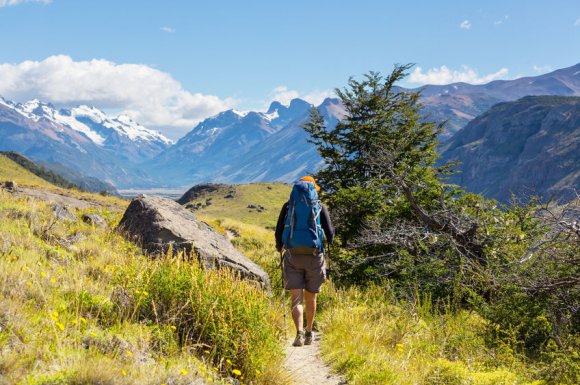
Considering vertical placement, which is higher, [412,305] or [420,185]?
[420,185]

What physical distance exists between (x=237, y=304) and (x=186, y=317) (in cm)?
65

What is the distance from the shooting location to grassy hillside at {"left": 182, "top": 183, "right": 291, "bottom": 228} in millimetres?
125688

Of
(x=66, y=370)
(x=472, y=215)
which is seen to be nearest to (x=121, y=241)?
(x=66, y=370)

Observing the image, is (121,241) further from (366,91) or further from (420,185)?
(366,91)

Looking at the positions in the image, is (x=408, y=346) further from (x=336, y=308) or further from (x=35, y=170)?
(x=35, y=170)

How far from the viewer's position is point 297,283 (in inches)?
269

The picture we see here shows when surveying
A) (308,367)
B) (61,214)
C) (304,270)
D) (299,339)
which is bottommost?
(308,367)

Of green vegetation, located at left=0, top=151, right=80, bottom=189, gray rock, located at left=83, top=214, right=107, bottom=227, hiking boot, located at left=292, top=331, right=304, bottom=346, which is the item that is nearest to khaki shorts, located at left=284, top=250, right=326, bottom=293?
hiking boot, located at left=292, top=331, right=304, bottom=346

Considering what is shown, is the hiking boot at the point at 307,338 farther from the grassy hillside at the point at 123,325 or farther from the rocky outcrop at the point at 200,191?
the rocky outcrop at the point at 200,191

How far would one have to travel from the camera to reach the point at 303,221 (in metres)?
6.61

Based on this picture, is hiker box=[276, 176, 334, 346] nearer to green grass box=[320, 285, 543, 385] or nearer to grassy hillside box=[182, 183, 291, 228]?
green grass box=[320, 285, 543, 385]

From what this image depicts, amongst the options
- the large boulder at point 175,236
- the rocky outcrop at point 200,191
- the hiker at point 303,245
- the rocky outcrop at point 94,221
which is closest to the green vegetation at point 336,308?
the hiker at point 303,245

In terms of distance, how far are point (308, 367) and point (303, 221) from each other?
81.5 inches

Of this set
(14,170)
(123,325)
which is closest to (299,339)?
(123,325)
